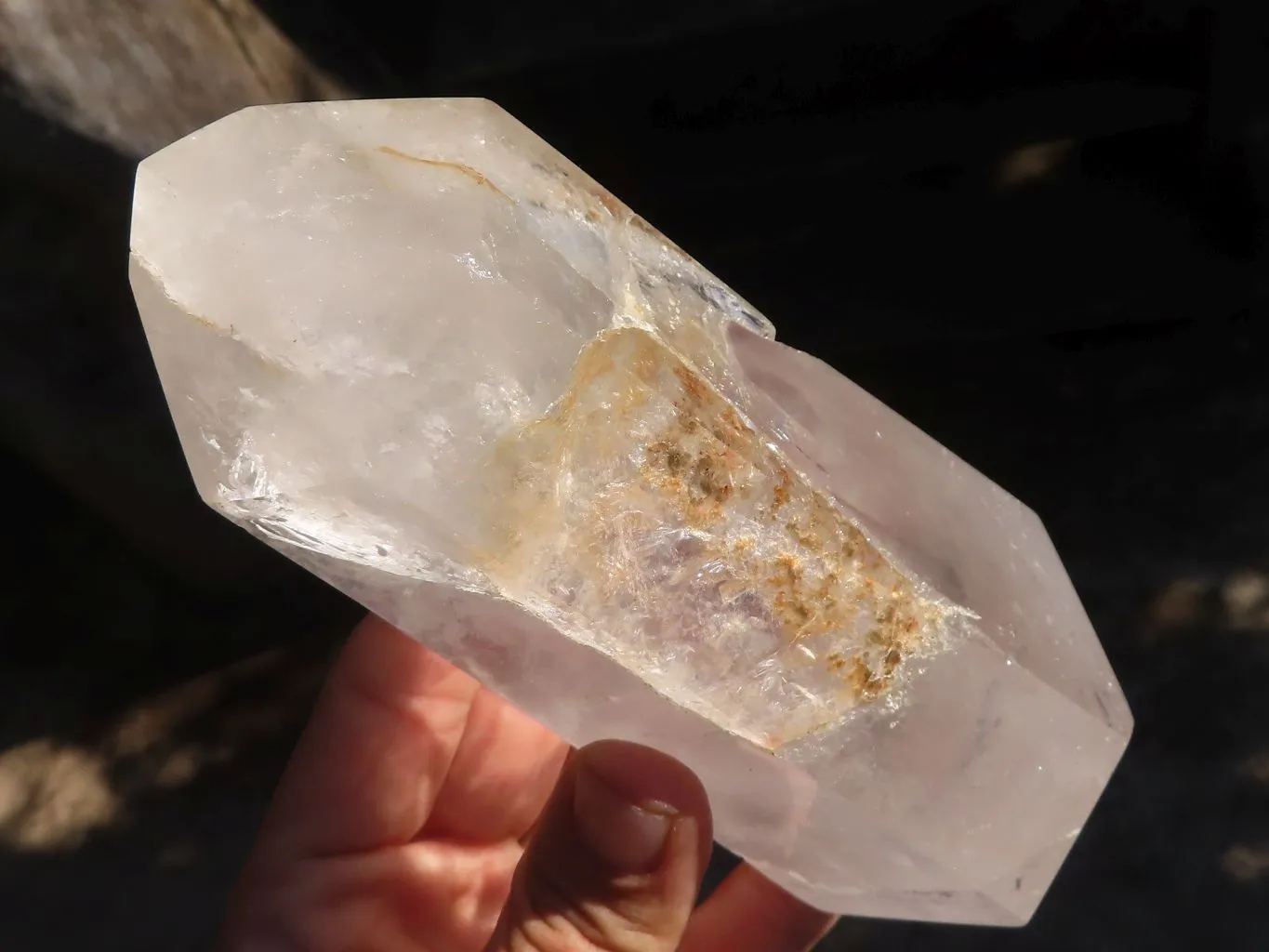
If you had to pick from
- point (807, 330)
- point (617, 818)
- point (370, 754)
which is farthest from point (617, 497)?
point (807, 330)

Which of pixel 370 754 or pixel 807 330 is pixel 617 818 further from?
pixel 807 330

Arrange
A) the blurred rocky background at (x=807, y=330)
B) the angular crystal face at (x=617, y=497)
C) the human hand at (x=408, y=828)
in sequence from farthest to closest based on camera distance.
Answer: the blurred rocky background at (x=807, y=330), the human hand at (x=408, y=828), the angular crystal face at (x=617, y=497)

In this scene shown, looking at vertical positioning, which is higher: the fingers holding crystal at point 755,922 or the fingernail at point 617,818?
the fingernail at point 617,818

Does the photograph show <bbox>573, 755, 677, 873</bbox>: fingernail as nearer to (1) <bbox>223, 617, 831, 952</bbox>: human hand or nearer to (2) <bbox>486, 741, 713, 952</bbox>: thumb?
(2) <bbox>486, 741, 713, 952</bbox>: thumb

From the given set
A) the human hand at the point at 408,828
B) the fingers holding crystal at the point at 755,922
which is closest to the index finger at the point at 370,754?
the human hand at the point at 408,828

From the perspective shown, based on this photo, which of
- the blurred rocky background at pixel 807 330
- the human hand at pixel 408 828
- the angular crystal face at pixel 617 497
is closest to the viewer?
the angular crystal face at pixel 617 497

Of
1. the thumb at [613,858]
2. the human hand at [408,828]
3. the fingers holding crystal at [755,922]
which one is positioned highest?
the thumb at [613,858]

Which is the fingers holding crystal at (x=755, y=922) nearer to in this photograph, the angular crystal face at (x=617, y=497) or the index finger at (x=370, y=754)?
the angular crystal face at (x=617, y=497)

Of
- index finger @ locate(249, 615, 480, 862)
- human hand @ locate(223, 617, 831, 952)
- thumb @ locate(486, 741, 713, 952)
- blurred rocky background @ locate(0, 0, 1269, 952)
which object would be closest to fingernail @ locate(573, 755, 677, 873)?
thumb @ locate(486, 741, 713, 952)
